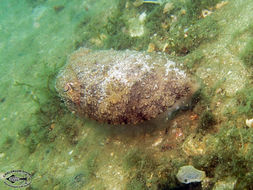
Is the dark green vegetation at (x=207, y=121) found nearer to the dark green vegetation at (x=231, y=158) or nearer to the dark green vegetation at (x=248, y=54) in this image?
the dark green vegetation at (x=231, y=158)

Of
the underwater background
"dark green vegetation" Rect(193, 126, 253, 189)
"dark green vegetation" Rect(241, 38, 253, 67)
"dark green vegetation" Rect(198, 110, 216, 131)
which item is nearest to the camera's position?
"dark green vegetation" Rect(193, 126, 253, 189)

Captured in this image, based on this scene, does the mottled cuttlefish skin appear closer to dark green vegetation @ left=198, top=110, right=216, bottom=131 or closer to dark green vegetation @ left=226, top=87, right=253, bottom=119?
dark green vegetation @ left=198, top=110, right=216, bottom=131

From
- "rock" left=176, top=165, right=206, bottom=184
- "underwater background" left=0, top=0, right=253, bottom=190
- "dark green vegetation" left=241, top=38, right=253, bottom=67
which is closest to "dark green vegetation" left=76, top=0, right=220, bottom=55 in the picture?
"underwater background" left=0, top=0, right=253, bottom=190

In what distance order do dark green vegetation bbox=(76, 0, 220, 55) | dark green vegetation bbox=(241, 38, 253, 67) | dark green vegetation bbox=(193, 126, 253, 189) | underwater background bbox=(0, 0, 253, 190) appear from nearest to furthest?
dark green vegetation bbox=(193, 126, 253, 189), underwater background bbox=(0, 0, 253, 190), dark green vegetation bbox=(241, 38, 253, 67), dark green vegetation bbox=(76, 0, 220, 55)

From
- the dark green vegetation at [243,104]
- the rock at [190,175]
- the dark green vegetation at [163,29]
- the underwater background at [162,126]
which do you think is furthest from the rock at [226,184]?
the dark green vegetation at [163,29]

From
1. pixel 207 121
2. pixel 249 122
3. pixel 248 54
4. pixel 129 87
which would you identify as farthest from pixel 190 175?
pixel 248 54

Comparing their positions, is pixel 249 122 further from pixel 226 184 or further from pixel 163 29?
pixel 163 29
